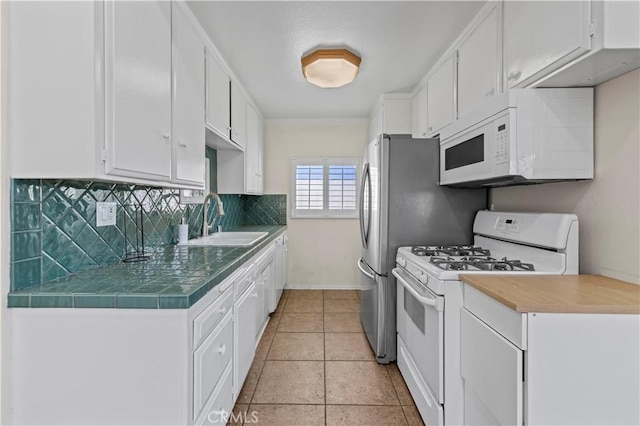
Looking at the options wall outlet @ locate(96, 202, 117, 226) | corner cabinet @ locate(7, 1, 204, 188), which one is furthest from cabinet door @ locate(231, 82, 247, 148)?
corner cabinet @ locate(7, 1, 204, 188)

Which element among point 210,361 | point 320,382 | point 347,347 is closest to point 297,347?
point 347,347

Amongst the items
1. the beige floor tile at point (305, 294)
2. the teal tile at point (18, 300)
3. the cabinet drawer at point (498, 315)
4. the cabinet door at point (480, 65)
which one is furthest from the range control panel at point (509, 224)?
the beige floor tile at point (305, 294)

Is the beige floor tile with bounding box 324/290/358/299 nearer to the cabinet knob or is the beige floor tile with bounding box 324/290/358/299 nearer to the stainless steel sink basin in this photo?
the stainless steel sink basin

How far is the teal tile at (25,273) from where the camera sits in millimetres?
1091

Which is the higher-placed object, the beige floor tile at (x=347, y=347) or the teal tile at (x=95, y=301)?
the teal tile at (x=95, y=301)

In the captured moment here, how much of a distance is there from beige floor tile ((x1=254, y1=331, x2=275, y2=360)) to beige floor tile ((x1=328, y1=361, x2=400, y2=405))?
0.52 meters

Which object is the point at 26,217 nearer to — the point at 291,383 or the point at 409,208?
the point at 291,383

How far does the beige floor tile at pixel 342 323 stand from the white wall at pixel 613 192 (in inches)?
76.6

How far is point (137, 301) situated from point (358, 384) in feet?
5.22

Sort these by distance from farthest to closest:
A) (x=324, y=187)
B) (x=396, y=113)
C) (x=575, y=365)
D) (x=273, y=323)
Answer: (x=324, y=187), (x=396, y=113), (x=273, y=323), (x=575, y=365)

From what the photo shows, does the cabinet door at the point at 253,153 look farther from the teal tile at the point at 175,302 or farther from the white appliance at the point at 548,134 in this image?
the white appliance at the point at 548,134

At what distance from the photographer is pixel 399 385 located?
2066 mm

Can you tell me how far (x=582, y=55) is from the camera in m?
1.19

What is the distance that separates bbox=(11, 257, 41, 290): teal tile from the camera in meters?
1.09
